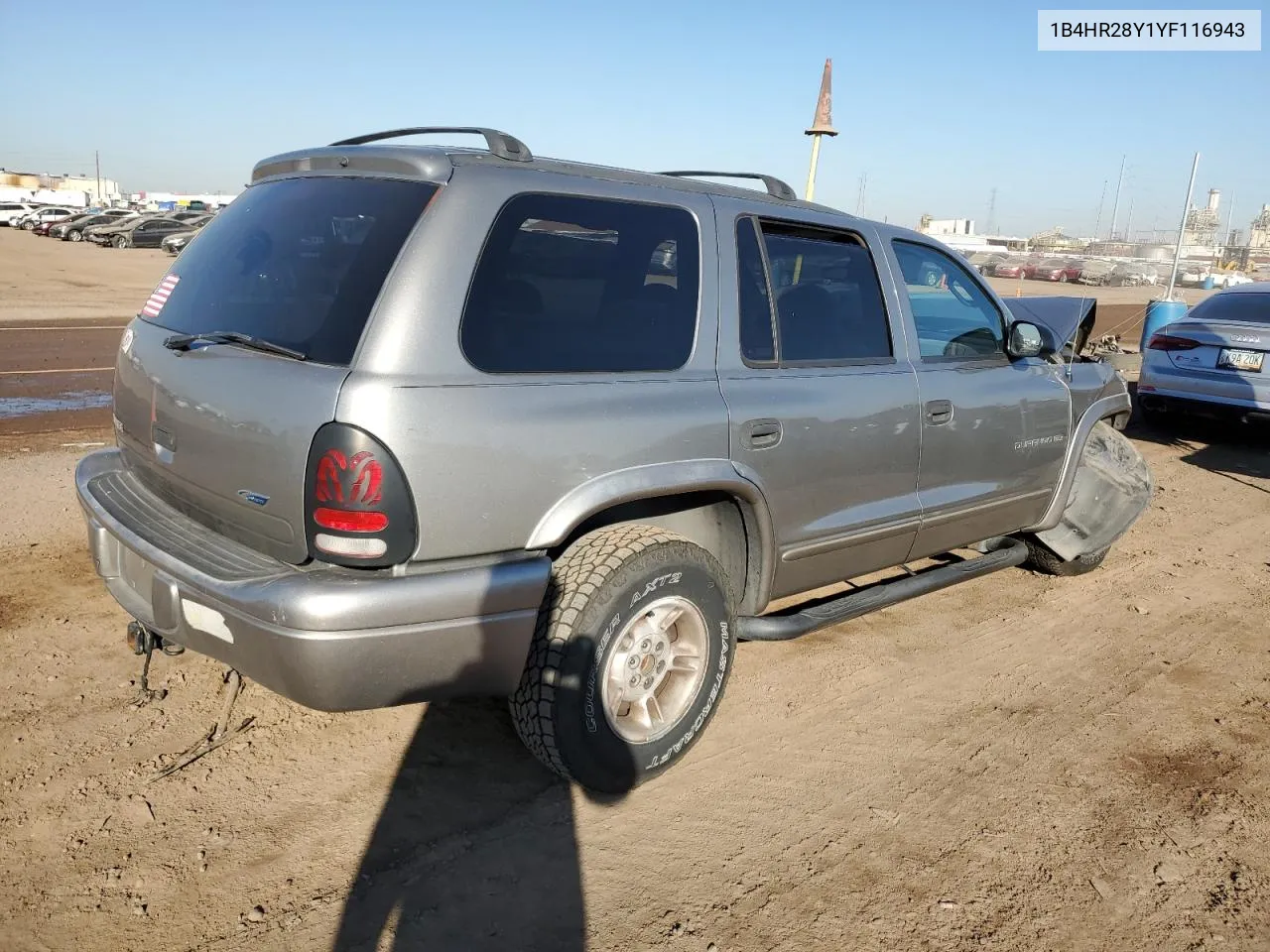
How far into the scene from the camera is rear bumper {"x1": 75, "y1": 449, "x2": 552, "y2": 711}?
2521 mm

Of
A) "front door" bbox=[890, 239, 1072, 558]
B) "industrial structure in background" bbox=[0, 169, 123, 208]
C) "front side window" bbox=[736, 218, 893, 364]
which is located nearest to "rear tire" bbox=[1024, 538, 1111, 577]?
"front door" bbox=[890, 239, 1072, 558]

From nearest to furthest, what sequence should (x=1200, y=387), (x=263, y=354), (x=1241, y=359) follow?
(x=263, y=354) < (x=1241, y=359) < (x=1200, y=387)

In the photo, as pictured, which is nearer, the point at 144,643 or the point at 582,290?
the point at 582,290

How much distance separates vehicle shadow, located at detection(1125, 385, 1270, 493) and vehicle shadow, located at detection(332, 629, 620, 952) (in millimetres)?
7058

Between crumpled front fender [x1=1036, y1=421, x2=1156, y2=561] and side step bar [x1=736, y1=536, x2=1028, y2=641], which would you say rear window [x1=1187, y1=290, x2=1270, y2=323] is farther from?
side step bar [x1=736, y1=536, x2=1028, y2=641]

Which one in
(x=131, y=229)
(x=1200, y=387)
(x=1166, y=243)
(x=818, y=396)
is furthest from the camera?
(x=1166, y=243)

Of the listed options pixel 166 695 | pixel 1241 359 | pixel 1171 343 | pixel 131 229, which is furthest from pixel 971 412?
pixel 131 229

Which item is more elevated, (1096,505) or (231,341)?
(231,341)

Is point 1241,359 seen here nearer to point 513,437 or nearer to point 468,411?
point 513,437

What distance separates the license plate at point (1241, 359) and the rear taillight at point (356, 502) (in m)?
8.51

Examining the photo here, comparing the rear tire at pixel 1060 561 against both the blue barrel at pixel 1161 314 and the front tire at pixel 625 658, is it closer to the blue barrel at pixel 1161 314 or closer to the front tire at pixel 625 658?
the front tire at pixel 625 658

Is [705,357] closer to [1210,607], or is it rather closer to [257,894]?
[257,894]

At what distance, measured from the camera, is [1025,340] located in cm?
447

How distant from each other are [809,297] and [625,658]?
1.57m
